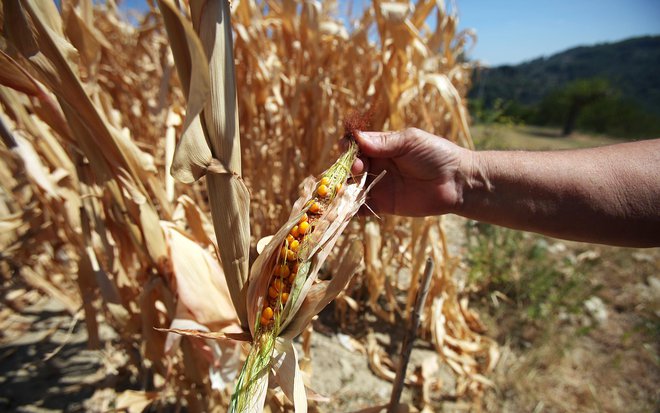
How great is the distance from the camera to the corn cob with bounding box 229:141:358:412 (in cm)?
59

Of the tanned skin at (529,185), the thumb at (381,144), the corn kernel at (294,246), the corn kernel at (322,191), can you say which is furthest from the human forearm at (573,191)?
the corn kernel at (294,246)

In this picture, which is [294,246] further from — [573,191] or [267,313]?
[573,191]

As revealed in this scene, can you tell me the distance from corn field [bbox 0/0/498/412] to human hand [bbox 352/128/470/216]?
5.0 inches

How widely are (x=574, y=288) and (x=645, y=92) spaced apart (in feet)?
147

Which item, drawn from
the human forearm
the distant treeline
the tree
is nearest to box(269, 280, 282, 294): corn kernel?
the human forearm

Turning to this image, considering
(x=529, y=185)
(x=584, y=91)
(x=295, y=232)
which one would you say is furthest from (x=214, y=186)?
(x=584, y=91)

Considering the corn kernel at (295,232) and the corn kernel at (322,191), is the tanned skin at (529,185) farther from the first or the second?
the corn kernel at (295,232)

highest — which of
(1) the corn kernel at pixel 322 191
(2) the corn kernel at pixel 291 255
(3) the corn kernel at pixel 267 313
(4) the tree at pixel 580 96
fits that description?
(4) the tree at pixel 580 96

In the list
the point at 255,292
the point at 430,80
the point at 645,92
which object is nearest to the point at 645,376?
the point at 430,80

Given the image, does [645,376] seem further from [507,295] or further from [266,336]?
[266,336]

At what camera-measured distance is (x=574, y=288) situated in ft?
6.83

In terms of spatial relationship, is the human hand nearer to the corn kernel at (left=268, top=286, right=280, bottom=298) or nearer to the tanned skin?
the tanned skin

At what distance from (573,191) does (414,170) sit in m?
0.50

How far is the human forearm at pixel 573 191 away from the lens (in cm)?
90
